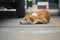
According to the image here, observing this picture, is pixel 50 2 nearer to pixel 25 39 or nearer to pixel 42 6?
pixel 42 6

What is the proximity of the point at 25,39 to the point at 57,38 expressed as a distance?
3.57ft

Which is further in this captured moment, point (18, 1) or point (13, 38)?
point (18, 1)

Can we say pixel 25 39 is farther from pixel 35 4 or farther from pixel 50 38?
pixel 35 4

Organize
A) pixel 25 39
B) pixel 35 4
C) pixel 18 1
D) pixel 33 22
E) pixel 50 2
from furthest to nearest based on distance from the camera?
pixel 35 4 → pixel 50 2 → pixel 18 1 → pixel 33 22 → pixel 25 39

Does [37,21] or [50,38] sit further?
[37,21]

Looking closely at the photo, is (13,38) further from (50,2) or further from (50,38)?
(50,2)

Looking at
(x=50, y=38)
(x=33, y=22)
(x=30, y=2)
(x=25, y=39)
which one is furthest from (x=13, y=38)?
(x=30, y=2)

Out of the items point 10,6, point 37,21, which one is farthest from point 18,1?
point 10,6

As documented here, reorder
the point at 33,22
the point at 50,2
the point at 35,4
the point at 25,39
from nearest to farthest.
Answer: the point at 25,39 < the point at 33,22 < the point at 50,2 < the point at 35,4

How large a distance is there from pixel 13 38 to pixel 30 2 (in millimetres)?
14175

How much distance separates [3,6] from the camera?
20312mm

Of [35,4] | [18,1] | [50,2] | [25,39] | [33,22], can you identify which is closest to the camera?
[25,39]

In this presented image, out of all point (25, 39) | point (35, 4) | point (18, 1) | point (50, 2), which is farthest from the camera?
point (35, 4)

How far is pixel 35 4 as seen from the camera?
830 inches
